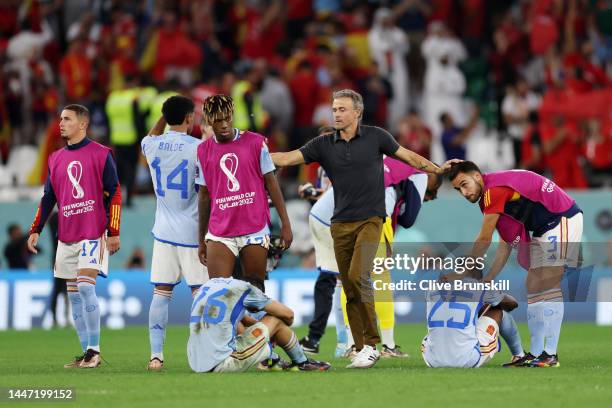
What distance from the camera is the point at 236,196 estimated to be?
12.3m

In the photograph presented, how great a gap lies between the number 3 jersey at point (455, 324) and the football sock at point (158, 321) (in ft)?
7.81

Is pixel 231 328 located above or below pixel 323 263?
below

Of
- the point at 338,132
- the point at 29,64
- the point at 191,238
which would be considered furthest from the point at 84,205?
the point at 29,64

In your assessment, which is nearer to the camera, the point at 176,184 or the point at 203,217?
the point at 203,217

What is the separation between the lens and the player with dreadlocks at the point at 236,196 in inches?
482

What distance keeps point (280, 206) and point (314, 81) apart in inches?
495

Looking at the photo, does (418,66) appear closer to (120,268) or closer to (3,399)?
(120,268)

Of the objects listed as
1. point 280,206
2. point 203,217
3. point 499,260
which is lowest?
point 499,260

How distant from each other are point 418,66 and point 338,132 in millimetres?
14073

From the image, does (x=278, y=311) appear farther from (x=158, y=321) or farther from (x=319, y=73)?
(x=319, y=73)

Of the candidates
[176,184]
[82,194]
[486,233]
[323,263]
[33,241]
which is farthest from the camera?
[323,263]

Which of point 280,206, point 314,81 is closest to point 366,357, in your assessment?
point 280,206

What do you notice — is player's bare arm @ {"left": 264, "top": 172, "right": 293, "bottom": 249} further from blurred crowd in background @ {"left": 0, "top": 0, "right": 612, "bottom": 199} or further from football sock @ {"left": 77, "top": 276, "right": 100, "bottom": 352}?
blurred crowd in background @ {"left": 0, "top": 0, "right": 612, "bottom": 199}

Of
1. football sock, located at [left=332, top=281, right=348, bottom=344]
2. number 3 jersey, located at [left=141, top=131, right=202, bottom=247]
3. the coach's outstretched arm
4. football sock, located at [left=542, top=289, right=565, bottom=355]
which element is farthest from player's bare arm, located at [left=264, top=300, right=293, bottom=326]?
football sock, located at [left=332, top=281, right=348, bottom=344]
